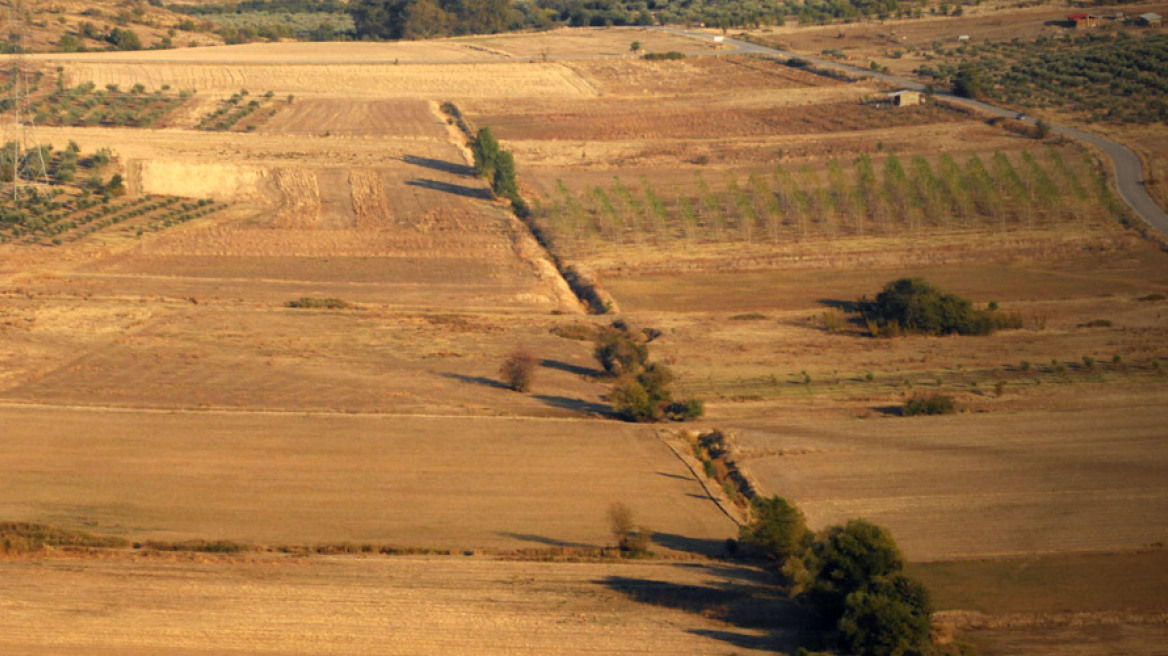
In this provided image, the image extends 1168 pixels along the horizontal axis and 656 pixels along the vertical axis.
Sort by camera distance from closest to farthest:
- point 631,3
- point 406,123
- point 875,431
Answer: point 875,431
point 406,123
point 631,3

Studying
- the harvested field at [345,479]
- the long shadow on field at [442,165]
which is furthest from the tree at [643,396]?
the long shadow on field at [442,165]

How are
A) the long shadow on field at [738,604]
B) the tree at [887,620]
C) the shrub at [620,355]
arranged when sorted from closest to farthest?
the tree at [887,620]
the long shadow on field at [738,604]
the shrub at [620,355]

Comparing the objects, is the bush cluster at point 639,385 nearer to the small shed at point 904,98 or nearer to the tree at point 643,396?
the tree at point 643,396

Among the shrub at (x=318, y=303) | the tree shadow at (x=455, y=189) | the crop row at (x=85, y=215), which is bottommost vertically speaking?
the crop row at (x=85, y=215)

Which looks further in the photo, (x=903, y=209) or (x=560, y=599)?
(x=903, y=209)

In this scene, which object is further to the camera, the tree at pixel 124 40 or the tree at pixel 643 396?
the tree at pixel 124 40

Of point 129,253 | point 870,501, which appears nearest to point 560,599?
point 870,501

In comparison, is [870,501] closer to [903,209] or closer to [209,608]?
[209,608]
